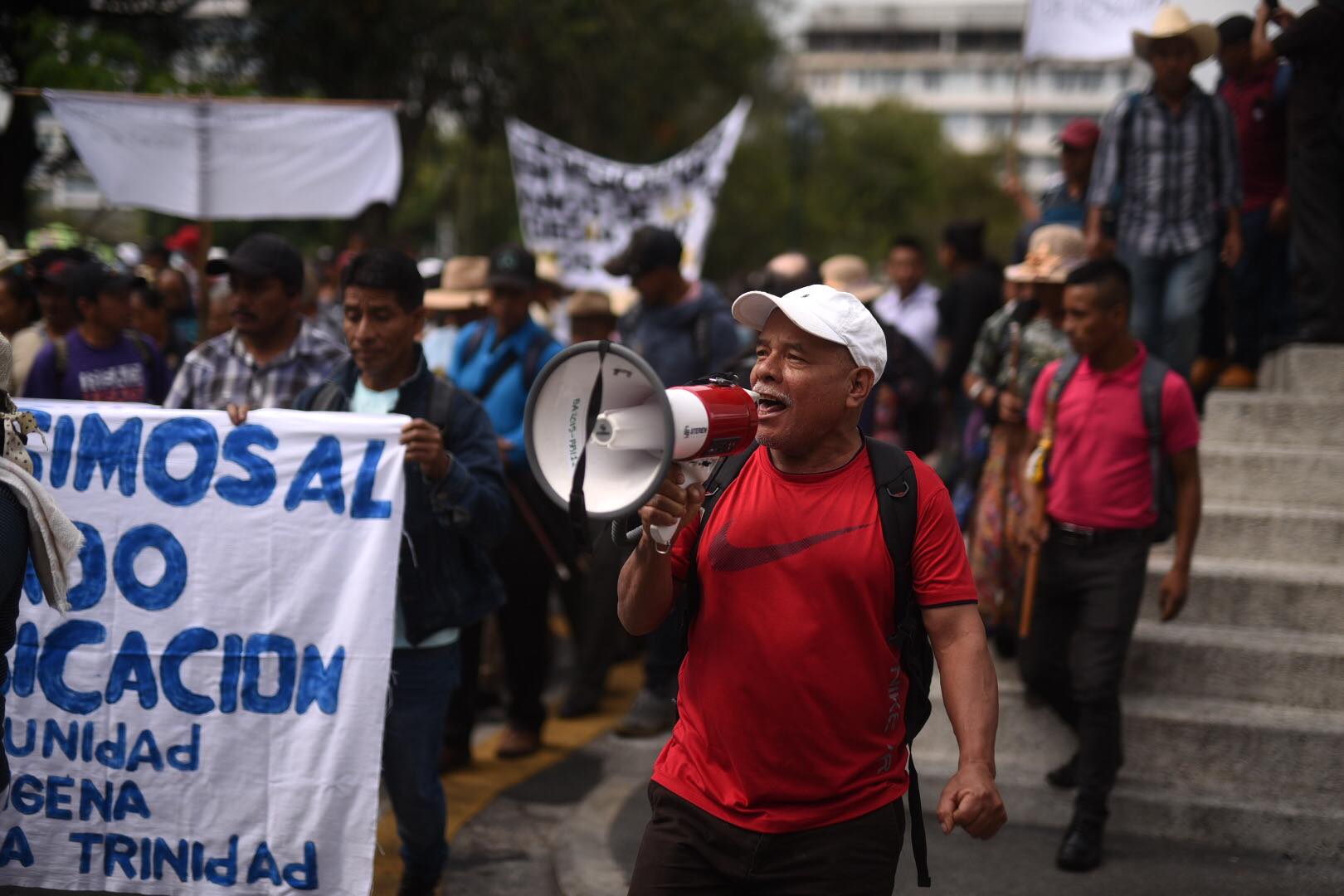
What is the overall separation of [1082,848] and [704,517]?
8.96 ft

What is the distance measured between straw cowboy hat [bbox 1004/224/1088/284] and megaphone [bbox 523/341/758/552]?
3.90 m

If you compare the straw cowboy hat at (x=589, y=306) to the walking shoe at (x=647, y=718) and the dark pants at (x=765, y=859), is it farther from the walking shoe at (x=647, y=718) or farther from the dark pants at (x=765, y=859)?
the dark pants at (x=765, y=859)

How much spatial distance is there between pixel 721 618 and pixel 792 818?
44 centimetres

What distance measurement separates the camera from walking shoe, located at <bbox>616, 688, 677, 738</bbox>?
671cm

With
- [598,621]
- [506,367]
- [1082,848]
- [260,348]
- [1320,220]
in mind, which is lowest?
[1082,848]

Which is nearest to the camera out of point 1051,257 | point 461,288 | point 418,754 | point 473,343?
point 418,754

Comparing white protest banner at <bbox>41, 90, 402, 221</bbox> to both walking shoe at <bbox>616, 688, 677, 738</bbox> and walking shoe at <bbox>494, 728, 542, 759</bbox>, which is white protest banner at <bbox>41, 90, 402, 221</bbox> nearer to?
walking shoe at <bbox>494, 728, 542, 759</bbox>

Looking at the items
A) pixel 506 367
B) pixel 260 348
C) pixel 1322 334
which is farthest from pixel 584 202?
pixel 260 348

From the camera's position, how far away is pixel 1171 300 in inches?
288

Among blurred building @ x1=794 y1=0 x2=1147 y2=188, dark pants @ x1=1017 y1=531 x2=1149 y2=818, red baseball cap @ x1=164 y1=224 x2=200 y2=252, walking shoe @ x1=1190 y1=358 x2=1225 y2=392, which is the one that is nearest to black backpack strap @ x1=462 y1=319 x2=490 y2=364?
dark pants @ x1=1017 y1=531 x2=1149 y2=818

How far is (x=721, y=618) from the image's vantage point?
3.06 m

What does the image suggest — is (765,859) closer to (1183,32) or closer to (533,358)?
(533,358)

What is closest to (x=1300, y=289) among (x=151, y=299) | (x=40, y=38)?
(x=151, y=299)

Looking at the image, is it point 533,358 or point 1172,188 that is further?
point 1172,188
